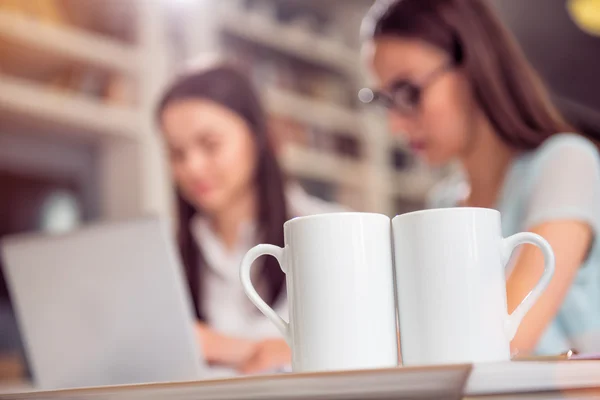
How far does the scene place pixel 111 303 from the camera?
34.4 inches

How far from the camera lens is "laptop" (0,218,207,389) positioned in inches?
34.2

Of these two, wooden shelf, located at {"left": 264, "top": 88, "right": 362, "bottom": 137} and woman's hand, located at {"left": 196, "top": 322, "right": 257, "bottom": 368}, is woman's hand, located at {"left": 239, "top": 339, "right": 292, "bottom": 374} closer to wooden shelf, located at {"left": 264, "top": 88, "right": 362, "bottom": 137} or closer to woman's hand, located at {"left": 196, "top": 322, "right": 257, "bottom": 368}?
woman's hand, located at {"left": 196, "top": 322, "right": 257, "bottom": 368}

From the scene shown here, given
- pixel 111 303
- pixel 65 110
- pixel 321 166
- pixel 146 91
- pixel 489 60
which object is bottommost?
pixel 111 303

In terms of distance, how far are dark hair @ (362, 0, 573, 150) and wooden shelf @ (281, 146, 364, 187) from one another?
4.41 feet

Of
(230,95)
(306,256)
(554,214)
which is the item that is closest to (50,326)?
(306,256)

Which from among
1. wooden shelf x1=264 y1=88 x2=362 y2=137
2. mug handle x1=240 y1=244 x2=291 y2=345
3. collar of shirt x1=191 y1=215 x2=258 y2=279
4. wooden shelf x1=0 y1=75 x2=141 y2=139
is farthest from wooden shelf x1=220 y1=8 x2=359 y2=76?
mug handle x1=240 y1=244 x2=291 y2=345

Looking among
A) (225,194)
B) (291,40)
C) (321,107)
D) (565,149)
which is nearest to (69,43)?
Answer: (225,194)

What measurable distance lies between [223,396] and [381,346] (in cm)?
15

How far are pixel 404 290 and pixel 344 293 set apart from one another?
0.15 ft

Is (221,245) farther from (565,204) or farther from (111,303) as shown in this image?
(565,204)

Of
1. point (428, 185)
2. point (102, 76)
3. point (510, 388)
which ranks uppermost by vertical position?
point (102, 76)

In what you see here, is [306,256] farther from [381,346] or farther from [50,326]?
[50,326]

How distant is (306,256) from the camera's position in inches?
19.4

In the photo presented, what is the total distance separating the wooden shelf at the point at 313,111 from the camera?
259cm
